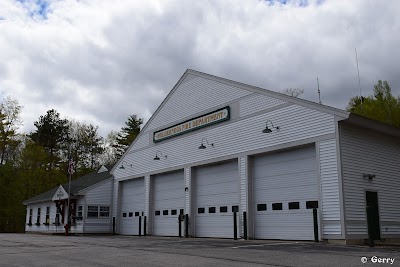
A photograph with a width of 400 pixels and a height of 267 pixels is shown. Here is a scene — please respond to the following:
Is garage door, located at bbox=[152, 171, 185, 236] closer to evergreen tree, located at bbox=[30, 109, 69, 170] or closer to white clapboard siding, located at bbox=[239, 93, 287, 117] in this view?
white clapboard siding, located at bbox=[239, 93, 287, 117]

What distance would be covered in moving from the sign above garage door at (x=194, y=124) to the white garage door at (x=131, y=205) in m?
4.11

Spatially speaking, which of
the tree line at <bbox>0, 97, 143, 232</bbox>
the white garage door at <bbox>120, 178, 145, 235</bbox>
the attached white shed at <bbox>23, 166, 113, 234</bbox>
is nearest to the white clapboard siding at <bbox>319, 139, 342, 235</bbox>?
the white garage door at <bbox>120, 178, 145, 235</bbox>

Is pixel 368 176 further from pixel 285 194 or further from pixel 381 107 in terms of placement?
pixel 381 107

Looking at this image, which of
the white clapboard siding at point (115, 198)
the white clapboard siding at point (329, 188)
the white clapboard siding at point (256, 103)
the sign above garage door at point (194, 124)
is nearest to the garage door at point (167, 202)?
the sign above garage door at point (194, 124)

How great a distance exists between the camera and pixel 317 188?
17328 millimetres

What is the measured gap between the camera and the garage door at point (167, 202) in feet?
84.1

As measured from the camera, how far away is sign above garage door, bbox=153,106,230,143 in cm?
2273

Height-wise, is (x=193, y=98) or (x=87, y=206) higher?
(x=193, y=98)

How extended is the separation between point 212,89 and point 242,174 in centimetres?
578

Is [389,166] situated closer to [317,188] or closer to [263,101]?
[317,188]

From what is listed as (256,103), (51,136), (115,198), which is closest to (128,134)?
(51,136)

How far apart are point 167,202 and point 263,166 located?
8802 millimetres

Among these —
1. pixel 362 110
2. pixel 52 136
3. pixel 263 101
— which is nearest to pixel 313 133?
pixel 263 101

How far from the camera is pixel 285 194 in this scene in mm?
18875
